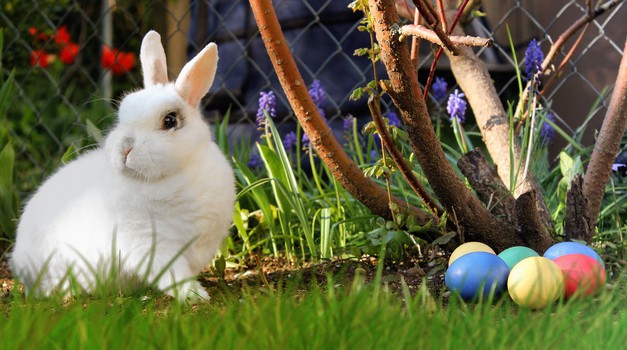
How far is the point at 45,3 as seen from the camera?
536 centimetres

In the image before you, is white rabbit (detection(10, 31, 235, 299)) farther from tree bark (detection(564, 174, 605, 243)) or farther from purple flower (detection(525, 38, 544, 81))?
purple flower (detection(525, 38, 544, 81))

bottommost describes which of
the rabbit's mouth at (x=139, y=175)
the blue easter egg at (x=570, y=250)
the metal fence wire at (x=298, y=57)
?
the blue easter egg at (x=570, y=250)

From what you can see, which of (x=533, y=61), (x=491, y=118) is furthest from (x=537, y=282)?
(x=533, y=61)

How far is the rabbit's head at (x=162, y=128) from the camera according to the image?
6.14 ft

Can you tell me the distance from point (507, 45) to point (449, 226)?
8.00 feet

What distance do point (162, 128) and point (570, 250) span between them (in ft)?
3.43

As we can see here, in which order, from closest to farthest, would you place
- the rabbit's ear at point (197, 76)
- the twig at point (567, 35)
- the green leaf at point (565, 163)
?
the rabbit's ear at point (197, 76)
the twig at point (567, 35)
the green leaf at point (565, 163)

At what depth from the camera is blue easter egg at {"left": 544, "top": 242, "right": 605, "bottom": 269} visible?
196 centimetres

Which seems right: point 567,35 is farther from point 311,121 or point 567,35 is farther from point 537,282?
point 537,282

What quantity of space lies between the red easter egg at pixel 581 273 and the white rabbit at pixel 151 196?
854 millimetres

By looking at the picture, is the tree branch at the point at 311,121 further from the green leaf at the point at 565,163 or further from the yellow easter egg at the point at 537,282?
the green leaf at the point at 565,163

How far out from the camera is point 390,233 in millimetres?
2217

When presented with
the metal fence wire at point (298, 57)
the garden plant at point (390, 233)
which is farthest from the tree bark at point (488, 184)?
the metal fence wire at point (298, 57)

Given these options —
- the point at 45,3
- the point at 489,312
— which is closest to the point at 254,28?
the point at 45,3
